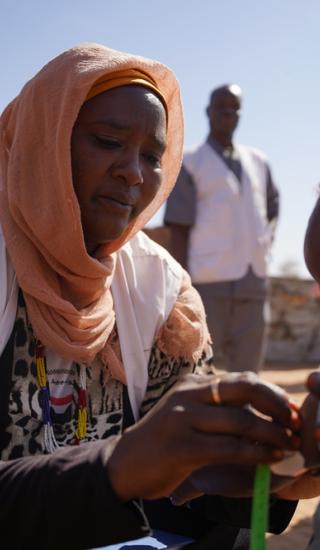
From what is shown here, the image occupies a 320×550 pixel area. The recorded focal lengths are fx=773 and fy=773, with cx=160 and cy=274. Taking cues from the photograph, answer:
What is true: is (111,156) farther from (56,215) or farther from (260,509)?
(260,509)

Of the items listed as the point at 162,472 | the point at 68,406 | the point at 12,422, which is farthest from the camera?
the point at 68,406

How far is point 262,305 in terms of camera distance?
5.63 meters

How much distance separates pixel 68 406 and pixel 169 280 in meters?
0.61

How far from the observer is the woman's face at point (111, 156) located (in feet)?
8.09

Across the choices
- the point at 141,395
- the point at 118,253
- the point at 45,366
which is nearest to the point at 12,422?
the point at 45,366

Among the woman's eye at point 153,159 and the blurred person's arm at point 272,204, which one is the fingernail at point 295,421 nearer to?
the woman's eye at point 153,159

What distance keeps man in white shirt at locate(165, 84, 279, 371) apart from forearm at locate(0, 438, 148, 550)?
391cm

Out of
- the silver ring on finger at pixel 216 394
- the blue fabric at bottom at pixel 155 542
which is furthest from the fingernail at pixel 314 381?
the blue fabric at bottom at pixel 155 542

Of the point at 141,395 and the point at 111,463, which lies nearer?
the point at 111,463

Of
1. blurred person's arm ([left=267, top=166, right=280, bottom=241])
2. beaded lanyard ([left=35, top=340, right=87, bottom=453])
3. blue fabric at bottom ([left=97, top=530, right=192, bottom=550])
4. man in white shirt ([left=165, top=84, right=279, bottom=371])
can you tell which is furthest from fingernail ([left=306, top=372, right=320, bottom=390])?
blurred person's arm ([left=267, top=166, right=280, bottom=241])

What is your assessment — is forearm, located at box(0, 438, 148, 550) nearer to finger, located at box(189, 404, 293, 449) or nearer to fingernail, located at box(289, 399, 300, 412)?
finger, located at box(189, 404, 293, 449)

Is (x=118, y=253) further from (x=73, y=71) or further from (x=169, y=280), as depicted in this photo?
(x=73, y=71)

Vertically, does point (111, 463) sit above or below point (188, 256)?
above

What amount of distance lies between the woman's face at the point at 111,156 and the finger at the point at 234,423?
1.23 meters
